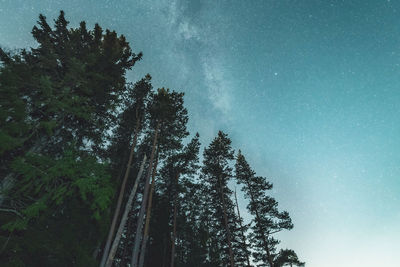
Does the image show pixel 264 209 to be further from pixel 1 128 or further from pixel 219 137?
pixel 1 128

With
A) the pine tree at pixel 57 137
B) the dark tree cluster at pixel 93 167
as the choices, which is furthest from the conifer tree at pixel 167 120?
the pine tree at pixel 57 137

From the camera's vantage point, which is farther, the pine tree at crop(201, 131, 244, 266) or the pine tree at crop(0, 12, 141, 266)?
the pine tree at crop(201, 131, 244, 266)

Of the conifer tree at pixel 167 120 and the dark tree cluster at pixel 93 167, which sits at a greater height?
the conifer tree at pixel 167 120

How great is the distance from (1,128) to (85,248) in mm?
7045

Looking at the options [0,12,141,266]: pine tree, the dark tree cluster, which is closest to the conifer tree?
the dark tree cluster

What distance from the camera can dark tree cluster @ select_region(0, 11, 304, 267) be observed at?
5.51 m

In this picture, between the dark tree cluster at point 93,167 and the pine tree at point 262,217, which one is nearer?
the dark tree cluster at point 93,167

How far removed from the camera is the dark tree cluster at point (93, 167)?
5508 mm

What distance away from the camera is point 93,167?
552cm

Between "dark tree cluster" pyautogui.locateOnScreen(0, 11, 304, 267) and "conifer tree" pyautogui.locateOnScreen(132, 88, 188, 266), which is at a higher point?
"conifer tree" pyautogui.locateOnScreen(132, 88, 188, 266)

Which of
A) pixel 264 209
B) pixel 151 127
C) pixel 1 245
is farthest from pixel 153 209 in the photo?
pixel 1 245

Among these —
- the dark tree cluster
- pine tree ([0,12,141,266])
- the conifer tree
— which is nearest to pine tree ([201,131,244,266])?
the dark tree cluster

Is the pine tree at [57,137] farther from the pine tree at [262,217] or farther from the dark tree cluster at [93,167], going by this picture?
the pine tree at [262,217]

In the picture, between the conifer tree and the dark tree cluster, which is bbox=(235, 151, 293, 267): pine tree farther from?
the conifer tree
